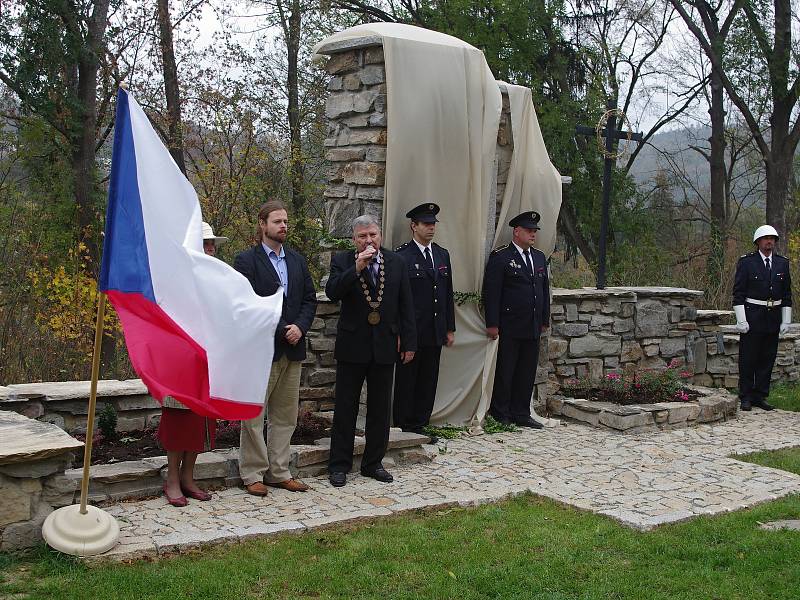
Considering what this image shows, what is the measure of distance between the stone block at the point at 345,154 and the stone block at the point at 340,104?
268 mm

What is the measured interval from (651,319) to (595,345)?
795mm

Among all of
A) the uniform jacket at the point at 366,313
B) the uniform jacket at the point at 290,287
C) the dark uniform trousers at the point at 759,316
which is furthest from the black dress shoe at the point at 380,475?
the dark uniform trousers at the point at 759,316

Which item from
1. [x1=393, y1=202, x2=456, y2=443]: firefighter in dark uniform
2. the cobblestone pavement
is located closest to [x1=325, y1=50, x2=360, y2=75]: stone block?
[x1=393, y1=202, x2=456, y2=443]: firefighter in dark uniform

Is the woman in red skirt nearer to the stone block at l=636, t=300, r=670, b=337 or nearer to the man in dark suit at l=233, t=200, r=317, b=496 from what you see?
the man in dark suit at l=233, t=200, r=317, b=496

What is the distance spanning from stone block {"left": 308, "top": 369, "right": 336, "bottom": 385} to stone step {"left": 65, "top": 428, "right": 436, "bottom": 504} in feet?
2.63

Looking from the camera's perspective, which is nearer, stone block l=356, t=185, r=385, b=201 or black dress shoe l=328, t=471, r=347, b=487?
black dress shoe l=328, t=471, r=347, b=487

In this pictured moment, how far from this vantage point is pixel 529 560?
430 centimetres

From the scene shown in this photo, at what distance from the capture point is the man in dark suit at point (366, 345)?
18.5 feet

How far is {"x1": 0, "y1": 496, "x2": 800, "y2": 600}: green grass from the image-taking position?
12.7ft

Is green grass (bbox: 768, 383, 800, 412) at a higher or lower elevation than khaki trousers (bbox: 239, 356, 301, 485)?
lower

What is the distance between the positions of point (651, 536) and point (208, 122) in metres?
10.7

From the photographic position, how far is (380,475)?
18.8ft

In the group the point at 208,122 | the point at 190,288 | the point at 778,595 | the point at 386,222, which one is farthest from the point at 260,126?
the point at 778,595

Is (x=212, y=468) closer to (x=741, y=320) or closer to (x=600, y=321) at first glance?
(x=600, y=321)
